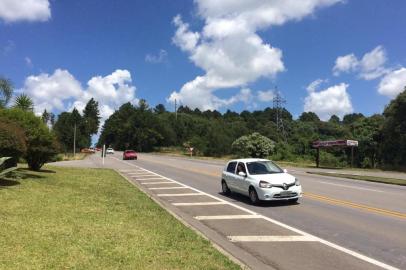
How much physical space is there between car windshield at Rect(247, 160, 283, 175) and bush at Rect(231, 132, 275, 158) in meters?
52.2

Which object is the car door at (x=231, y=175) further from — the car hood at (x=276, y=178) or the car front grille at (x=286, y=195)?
the car front grille at (x=286, y=195)

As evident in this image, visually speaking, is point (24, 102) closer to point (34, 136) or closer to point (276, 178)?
point (34, 136)

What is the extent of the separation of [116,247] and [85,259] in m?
0.97

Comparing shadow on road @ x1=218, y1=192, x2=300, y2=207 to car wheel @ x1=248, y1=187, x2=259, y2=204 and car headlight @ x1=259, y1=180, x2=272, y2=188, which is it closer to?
car wheel @ x1=248, y1=187, x2=259, y2=204

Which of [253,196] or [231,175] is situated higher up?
[231,175]

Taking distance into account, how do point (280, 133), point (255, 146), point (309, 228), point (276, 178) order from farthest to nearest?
point (280, 133) → point (255, 146) → point (276, 178) → point (309, 228)

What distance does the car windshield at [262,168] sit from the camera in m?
16.5

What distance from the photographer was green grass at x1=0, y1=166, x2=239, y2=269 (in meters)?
7.21

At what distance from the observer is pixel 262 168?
16.8m

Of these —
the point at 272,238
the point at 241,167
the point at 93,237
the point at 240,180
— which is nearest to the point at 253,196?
the point at 240,180

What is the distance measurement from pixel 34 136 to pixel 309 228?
1493 cm

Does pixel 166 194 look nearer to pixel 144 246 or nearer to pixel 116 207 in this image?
pixel 116 207

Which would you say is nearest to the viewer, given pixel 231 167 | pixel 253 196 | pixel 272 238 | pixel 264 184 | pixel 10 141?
pixel 272 238

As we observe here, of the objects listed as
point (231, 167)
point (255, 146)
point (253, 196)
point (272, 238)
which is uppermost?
point (255, 146)
